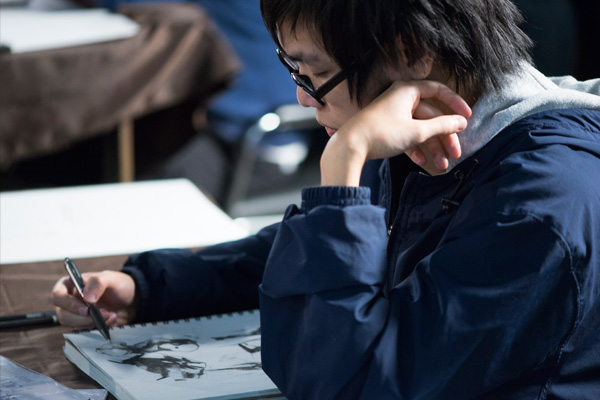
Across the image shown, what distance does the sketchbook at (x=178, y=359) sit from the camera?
0.81 meters

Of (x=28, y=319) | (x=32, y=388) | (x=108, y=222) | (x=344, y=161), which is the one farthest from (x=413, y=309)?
(x=108, y=222)

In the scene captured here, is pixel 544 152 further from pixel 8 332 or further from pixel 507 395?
pixel 8 332

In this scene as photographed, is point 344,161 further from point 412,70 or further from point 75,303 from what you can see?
point 75,303

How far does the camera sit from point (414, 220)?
0.91m

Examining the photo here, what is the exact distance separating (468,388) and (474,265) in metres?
0.11

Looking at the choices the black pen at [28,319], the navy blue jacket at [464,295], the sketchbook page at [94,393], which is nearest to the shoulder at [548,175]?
the navy blue jacket at [464,295]

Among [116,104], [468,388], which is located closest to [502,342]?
[468,388]

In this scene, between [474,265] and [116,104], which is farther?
[116,104]

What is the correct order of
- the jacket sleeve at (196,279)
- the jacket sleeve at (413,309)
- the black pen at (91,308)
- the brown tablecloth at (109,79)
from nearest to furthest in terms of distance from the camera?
the jacket sleeve at (413,309)
the black pen at (91,308)
the jacket sleeve at (196,279)
the brown tablecloth at (109,79)

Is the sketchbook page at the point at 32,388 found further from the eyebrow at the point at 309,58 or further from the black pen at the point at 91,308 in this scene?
the eyebrow at the point at 309,58

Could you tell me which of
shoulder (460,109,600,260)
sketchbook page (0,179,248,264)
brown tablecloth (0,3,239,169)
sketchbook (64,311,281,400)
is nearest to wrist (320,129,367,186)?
shoulder (460,109,600,260)

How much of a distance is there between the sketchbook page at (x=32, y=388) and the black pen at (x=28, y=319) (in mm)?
121

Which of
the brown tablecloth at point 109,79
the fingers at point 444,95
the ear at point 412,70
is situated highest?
the ear at point 412,70

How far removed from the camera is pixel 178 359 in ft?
2.86
